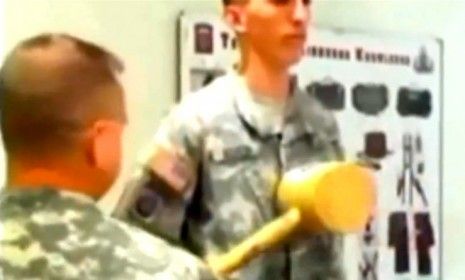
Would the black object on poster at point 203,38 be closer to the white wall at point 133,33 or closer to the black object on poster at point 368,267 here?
the white wall at point 133,33

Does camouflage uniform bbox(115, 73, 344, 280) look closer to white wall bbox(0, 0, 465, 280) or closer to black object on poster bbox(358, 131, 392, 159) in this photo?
white wall bbox(0, 0, 465, 280)

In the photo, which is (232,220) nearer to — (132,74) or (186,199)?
(186,199)

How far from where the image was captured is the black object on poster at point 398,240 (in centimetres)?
103

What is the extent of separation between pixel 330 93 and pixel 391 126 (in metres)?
0.07

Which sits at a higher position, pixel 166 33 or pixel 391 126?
pixel 166 33

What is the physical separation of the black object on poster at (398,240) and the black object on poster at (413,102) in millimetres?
94

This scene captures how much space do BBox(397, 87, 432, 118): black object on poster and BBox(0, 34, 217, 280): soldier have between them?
0.44 m

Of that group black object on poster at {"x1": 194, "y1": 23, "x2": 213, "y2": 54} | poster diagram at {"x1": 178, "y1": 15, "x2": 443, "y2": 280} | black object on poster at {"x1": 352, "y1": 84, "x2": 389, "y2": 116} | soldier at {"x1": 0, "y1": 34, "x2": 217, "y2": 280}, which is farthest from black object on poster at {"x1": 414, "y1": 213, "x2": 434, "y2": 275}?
soldier at {"x1": 0, "y1": 34, "x2": 217, "y2": 280}

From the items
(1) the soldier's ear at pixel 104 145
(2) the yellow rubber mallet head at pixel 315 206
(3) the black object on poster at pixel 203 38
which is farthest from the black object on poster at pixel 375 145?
(1) the soldier's ear at pixel 104 145

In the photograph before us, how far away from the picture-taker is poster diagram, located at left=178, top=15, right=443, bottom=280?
101 centimetres

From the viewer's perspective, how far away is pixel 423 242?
41.3 inches

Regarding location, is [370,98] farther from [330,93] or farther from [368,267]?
[368,267]

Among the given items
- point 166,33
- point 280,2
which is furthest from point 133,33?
point 280,2

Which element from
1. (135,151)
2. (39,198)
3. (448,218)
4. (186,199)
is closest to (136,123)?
(135,151)
